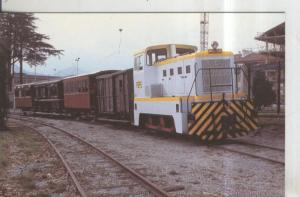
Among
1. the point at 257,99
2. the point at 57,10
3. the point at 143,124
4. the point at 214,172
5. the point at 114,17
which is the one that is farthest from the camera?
the point at 143,124

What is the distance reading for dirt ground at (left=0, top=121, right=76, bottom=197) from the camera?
411cm

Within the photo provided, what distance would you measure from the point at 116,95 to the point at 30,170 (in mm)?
5130

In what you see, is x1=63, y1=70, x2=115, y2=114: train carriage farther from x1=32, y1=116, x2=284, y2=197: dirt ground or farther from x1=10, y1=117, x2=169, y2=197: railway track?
x1=10, y1=117, x2=169, y2=197: railway track

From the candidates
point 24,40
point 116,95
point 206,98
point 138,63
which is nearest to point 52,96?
point 116,95

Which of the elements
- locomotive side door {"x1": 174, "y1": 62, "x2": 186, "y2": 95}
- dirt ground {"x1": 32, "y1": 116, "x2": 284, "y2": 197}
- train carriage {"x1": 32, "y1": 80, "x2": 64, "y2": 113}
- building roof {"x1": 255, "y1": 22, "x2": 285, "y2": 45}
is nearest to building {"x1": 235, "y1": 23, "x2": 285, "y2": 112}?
building roof {"x1": 255, "y1": 22, "x2": 285, "y2": 45}

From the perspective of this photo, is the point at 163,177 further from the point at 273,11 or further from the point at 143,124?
the point at 143,124

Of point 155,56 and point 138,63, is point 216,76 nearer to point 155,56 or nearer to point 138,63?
point 155,56

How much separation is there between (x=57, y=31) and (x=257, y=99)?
4766mm

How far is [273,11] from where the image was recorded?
3736 mm

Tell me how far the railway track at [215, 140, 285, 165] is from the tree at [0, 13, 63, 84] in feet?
9.95

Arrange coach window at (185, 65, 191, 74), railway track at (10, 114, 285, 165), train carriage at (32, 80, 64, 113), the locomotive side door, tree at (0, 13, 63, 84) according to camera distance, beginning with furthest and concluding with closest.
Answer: train carriage at (32, 80, 64, 113), the locomotive side door, coach window at (185, 65, 191, 74), railway track at (10, 114, 285, 165), tree at (0, 13, 63, 84)

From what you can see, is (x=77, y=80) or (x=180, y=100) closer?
(x=180, y=100)

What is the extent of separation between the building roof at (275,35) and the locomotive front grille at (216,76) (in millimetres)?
2547

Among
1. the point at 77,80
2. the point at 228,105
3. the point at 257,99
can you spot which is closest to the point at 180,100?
the point at 228,105
